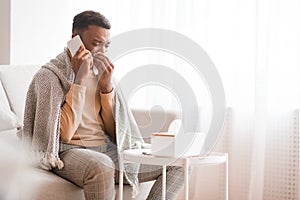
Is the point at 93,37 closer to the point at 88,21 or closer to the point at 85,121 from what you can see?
the point at 88,21

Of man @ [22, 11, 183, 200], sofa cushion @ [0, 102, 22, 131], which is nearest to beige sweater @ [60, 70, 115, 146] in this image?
man @ [22, 11, 183, 200]

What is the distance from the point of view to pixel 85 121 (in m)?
2.12

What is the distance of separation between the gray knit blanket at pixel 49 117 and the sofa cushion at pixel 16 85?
0.26 metres

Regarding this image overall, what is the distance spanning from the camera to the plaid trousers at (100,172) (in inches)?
74.1

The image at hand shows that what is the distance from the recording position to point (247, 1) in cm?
291

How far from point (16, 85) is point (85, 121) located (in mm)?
470

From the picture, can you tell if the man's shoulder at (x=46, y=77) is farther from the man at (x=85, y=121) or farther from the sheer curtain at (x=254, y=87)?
the sheer curtain at (x=254, y=87)

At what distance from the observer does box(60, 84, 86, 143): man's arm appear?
2.02m

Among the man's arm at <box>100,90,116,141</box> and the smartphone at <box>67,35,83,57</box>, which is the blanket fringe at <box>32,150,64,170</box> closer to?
the man's arm at <box>100,90,116,141</box>

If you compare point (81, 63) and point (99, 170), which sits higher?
point (81, 63)

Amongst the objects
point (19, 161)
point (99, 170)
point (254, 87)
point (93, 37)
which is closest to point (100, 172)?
point (99, 170)

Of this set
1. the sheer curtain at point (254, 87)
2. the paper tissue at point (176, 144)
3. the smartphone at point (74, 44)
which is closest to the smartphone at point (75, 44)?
the smartphone at point (74, 44)

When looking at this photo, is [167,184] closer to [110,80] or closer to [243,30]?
[110,80]

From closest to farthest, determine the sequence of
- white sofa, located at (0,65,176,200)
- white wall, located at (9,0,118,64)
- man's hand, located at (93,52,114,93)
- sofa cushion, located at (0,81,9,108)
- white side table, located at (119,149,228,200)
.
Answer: white sofa, located at (0,65,176,200) → white side table, located at (119,149,228,200) → man's hand, located at (93,52,114,93) → sofa cushion, located at (0,81,9,108) → white wall, located at (9,0,118,64)
